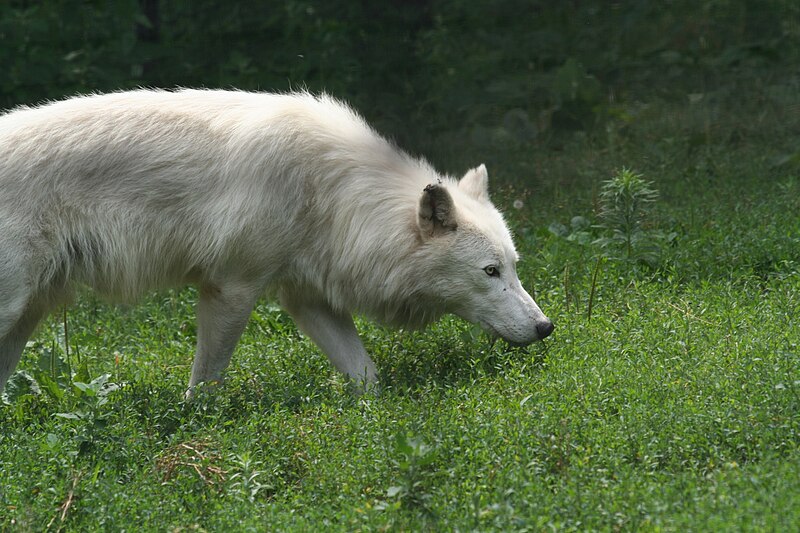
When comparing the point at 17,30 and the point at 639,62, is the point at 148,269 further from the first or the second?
the point at 639,62

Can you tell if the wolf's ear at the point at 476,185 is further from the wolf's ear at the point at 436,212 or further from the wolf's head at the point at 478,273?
the wolf's ear at the point at 436,212

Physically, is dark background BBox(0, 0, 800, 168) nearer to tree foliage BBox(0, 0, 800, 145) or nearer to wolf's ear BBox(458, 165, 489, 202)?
tree foliage BBox(0, 0, 800, 145)

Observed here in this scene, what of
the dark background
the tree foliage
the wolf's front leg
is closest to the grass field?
the wolf's front leg

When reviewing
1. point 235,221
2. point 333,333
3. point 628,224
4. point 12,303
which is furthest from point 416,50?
point 12,303

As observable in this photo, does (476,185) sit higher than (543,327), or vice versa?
(476,185)

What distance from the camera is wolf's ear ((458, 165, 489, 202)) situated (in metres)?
7.07

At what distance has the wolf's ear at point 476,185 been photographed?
278 inches

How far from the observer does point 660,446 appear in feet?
16.4

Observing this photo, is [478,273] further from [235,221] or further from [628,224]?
[628,224]

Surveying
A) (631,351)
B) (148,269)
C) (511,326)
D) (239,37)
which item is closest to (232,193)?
(148,269)

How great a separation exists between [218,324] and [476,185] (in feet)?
6.10

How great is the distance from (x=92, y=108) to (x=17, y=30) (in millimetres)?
6312

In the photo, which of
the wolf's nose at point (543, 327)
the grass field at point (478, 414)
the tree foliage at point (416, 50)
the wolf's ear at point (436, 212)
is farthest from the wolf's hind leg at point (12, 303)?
the tree foliage at point (416, 50)

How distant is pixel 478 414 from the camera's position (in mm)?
5551
